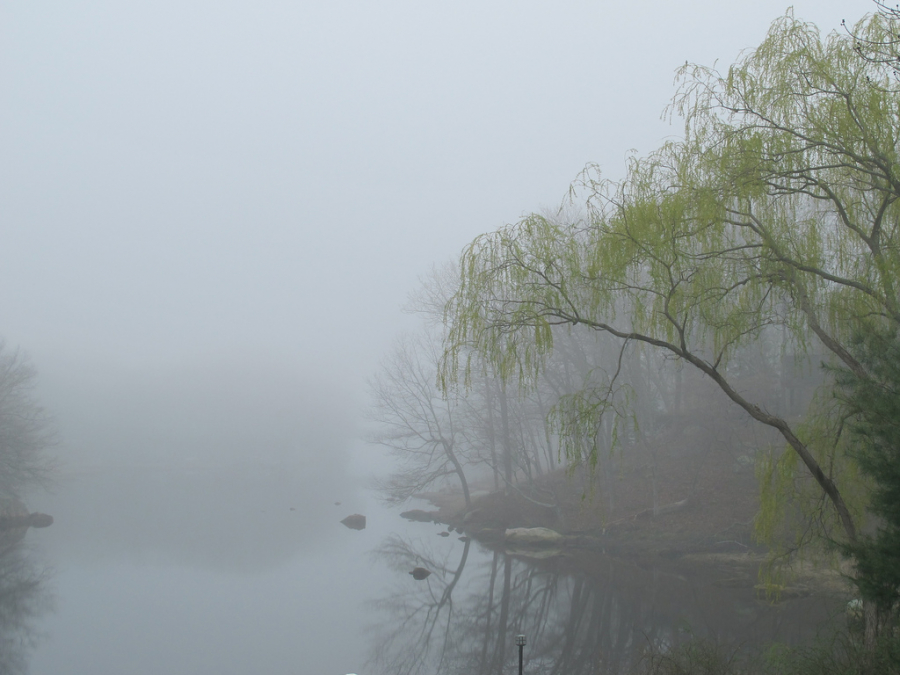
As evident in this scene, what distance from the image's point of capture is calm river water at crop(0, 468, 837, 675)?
10.8 meters

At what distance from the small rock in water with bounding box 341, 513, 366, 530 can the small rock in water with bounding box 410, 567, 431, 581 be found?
8307 millimetres

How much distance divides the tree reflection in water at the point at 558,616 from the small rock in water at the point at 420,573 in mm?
222

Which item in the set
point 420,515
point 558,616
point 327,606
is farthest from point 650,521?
point 420,515

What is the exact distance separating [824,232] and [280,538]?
68.8 ft

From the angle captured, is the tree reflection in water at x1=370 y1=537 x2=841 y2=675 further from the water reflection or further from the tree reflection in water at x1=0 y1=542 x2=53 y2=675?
the water reflection

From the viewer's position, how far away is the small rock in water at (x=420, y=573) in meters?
17.0

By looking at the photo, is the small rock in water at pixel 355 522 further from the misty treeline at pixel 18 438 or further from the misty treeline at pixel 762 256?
the misty treeline at pixel 762 256

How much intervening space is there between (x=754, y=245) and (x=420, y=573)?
1430 cm

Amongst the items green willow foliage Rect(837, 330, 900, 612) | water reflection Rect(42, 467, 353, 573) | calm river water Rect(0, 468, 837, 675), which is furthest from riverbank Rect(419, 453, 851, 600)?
green willow foliage Rect(837, 330, 900, 612)

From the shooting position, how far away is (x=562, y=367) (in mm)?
25000

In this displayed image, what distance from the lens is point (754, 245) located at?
201 inches

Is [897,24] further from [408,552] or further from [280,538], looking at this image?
[280,538]

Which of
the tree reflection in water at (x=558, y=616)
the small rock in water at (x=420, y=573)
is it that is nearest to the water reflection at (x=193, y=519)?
the small rock in water at (x=420, y=573)

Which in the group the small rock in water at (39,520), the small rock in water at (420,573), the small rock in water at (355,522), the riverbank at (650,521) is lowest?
the small rock in water at (39,520)
